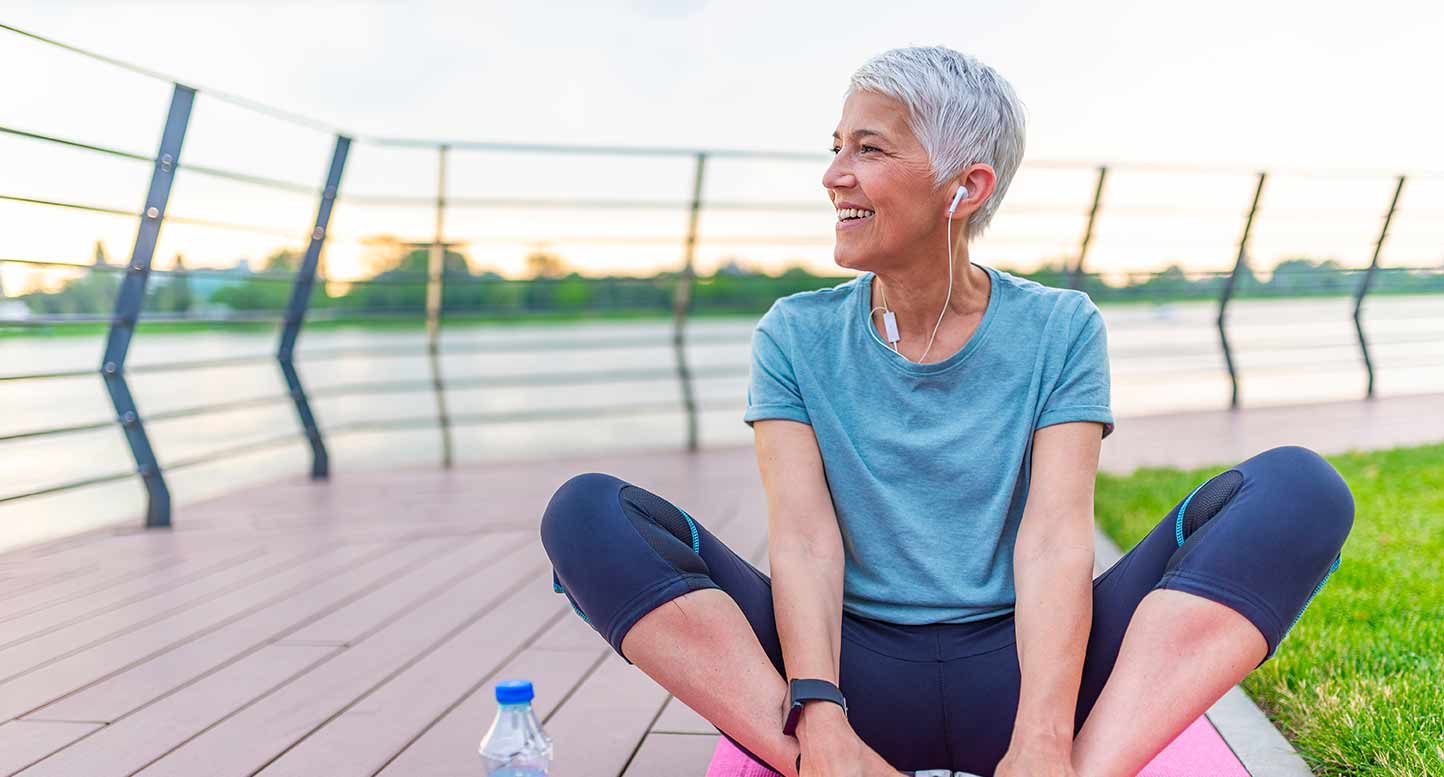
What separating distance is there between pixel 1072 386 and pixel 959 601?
0.99 ft

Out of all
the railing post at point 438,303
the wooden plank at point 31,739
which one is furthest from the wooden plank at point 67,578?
the railing post at point 438,303

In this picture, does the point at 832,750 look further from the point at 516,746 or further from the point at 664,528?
the point at 516,746

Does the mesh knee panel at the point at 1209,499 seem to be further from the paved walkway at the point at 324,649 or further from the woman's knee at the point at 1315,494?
the paved walkway at the point at 324,649

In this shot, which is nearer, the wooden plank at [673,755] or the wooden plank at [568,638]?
the wooden plank at [673,755]

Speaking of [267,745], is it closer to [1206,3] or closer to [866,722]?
[866,722]

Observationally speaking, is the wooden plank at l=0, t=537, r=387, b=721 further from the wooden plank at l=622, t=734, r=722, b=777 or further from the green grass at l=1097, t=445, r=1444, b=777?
the green grass at l=1097, t=445, r=1444, b=777

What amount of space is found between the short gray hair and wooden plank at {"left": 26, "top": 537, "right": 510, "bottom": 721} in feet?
4.92

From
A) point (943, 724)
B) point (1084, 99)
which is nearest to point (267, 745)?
point (943, 724)

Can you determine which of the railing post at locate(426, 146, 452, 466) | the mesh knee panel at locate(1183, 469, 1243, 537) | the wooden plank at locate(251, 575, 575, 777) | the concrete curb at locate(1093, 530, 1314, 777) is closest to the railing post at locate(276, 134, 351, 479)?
the railing post at locate(426, 146, 452, 466)

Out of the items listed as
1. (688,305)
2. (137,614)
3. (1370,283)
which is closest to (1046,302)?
(137,614)

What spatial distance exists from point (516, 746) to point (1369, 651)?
1.36 meters

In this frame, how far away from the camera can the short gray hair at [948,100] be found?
1.39m

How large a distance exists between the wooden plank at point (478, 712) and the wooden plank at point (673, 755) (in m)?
0.13

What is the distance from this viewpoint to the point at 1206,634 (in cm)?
122
